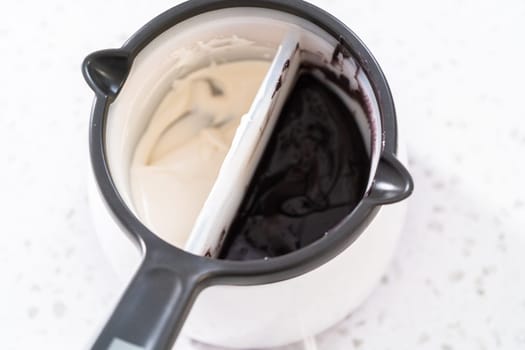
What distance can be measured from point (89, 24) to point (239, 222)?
264mm

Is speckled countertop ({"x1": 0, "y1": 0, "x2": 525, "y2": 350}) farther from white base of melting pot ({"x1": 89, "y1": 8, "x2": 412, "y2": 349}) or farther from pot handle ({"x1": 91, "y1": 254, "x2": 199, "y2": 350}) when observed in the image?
pot handle ({"x1": 91, "y1": 254, "x2": 199, "y2": 350})

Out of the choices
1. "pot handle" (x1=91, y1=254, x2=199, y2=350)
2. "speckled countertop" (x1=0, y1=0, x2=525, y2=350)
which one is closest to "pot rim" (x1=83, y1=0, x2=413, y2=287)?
"pot handle" (x1=91, y1=254, x2=199, y2=350)

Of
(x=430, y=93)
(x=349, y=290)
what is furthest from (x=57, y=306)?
(x=430, y=93)

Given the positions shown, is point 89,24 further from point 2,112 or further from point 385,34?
point 385,34

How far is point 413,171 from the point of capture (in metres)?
0.63

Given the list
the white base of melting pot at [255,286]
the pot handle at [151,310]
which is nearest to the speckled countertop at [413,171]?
the white base of melting pot at [255,286]

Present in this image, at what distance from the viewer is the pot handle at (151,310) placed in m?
0.39

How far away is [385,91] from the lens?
492 millimetres

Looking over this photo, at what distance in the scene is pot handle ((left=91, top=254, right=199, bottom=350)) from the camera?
385mm

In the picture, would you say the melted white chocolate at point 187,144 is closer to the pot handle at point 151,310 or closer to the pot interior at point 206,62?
the pot interior at point 206,62

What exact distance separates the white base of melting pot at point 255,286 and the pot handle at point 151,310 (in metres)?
0.05

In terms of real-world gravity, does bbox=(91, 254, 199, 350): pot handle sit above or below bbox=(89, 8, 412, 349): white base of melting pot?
below

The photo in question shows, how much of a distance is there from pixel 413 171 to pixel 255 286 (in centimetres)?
22

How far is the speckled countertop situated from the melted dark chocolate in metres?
0.08
